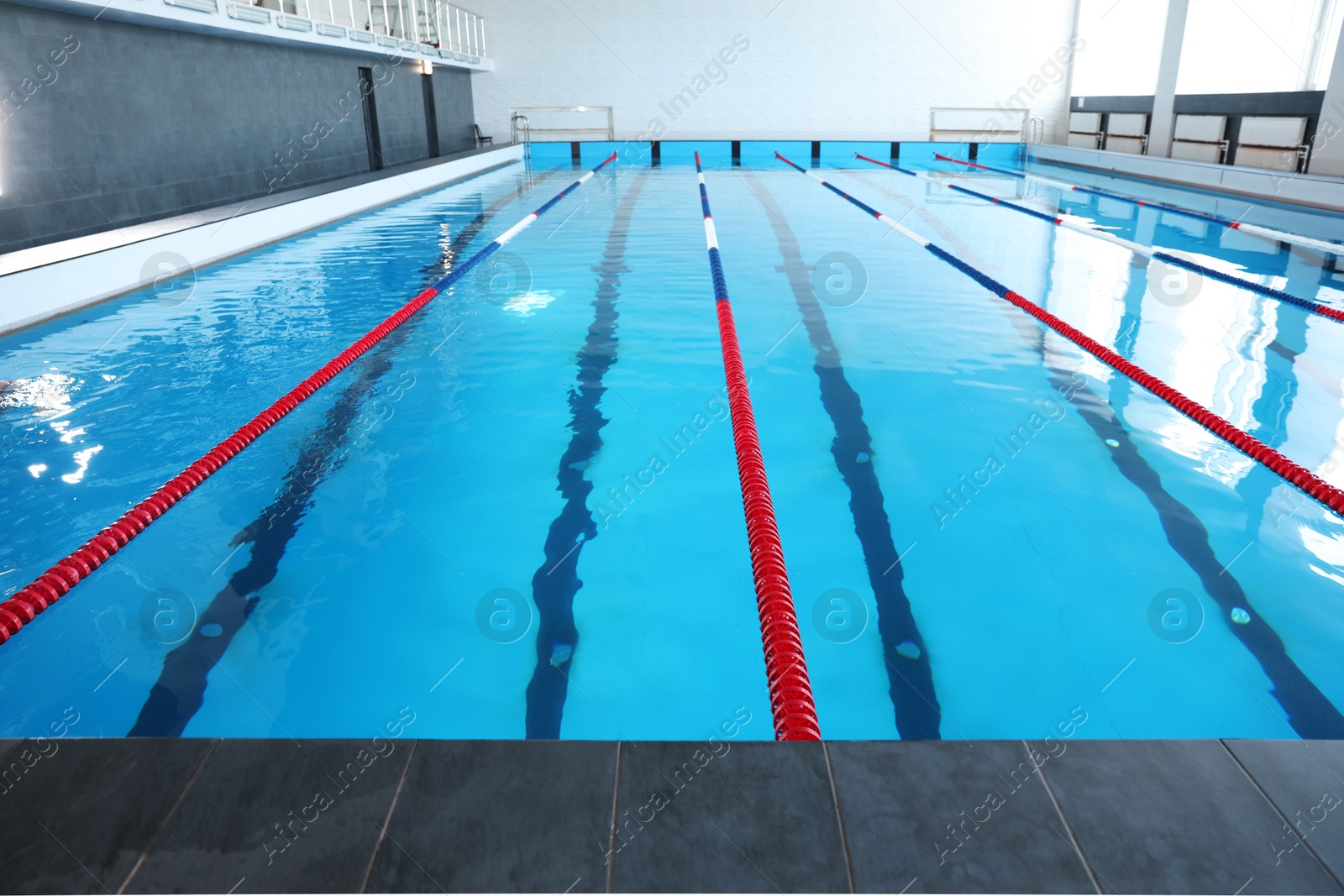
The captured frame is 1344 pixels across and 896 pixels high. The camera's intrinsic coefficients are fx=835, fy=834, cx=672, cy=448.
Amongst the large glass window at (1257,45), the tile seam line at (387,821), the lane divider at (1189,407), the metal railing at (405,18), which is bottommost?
the lane divider at (1189,407)

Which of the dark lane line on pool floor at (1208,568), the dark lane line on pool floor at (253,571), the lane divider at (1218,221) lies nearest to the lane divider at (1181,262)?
the lane divider at (1218,221)

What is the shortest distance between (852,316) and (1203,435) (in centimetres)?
219

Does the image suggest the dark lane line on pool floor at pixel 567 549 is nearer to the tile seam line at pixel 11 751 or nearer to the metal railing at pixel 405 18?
the tile seam line at pixel 11 751

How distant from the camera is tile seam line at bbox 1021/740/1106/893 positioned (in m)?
1.07

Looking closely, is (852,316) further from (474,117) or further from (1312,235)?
(474,117)

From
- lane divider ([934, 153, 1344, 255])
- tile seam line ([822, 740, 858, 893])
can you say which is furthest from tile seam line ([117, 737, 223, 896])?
lane divider ([934, 153, 1344, 255])

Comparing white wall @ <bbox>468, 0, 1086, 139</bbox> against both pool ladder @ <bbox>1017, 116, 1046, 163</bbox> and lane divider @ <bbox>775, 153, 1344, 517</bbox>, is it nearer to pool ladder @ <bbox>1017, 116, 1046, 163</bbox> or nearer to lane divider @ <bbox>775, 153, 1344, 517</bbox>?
pool ladder @ <bbox>1017, 116, 1046, 163</bbox>

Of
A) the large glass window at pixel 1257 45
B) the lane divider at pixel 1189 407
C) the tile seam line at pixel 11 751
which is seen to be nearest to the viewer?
the tile seam line at pixel 11 751

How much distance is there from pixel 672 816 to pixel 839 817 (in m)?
0.23

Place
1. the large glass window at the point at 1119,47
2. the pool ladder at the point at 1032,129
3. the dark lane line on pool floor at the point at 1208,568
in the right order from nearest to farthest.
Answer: the dark lane line on pool floor at the point at 1208,568 → the large glass window at the point at 1119,47 → the pool ladder at the point at 1032,129

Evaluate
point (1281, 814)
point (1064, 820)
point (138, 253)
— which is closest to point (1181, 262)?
point (1281, 814)

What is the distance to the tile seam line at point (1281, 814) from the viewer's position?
1.08 m

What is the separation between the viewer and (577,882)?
106cm

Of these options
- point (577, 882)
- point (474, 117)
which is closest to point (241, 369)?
point (577, 882)
